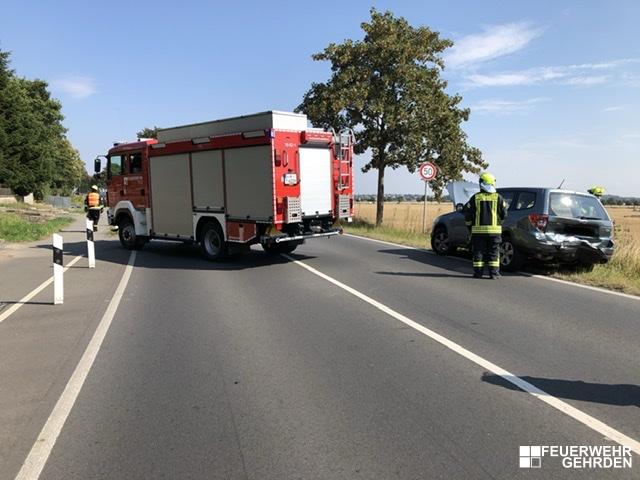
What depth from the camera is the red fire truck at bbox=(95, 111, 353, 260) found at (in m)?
12.2

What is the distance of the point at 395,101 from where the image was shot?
83.0 ft

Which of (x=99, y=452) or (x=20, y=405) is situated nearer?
(x=99, y=452)

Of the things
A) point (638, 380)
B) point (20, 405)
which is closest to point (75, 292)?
point (20, 405)

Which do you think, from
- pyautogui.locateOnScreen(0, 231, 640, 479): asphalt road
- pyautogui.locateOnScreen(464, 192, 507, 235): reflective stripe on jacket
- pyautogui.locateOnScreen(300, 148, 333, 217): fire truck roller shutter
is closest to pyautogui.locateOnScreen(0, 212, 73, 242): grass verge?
pyautogui.locateOnScreen(300, 148, 333, 217): fire truck roller shutter

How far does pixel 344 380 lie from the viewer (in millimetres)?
5027

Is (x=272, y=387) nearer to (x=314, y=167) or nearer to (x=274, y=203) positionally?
(x=274, y=203)

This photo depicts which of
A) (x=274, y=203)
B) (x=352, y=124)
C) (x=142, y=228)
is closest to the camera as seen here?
(x=274, y=203)

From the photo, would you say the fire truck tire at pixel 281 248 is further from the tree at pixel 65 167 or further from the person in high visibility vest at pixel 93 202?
the tree at pixel 65 167

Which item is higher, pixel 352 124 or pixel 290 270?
pixel 352 124

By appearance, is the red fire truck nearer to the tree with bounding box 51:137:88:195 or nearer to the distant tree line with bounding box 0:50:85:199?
the distant tree line with bounding box 0:50:85:199

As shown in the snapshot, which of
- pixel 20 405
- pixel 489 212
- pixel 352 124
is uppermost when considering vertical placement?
pixel 352 124

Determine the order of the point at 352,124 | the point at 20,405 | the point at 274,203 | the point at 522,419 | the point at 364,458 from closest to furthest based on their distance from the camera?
the point at 364,458
the point at 522,419
the point at 20,405
the point at 274,203
the point at 352,124

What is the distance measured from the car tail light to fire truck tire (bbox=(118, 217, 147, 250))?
1077 centimetres

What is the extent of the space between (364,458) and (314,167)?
9.91 meters
